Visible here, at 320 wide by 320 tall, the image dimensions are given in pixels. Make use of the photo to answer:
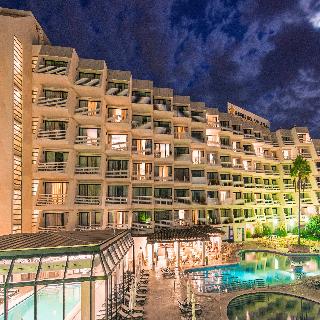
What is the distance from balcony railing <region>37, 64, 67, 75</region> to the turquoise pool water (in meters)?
21.0

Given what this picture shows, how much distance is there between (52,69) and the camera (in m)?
33.9

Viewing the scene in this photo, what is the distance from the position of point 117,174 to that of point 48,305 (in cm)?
2021

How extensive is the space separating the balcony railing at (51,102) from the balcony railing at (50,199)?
29.2ft

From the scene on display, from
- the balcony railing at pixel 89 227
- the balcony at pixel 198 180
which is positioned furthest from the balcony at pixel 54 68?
the balcony at pixel 198 180

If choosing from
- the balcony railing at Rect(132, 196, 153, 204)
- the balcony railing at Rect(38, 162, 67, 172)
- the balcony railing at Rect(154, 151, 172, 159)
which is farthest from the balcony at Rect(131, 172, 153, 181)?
the balcony railing at Rect(38, 162, 67, 172)

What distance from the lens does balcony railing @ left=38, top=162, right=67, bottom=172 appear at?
1321 inches

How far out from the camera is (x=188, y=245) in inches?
1586

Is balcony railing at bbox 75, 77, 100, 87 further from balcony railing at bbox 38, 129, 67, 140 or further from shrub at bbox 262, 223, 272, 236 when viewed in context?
shrub at bbox 262, 223, 272, 236

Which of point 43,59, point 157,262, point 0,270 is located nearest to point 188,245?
→ point 157,262

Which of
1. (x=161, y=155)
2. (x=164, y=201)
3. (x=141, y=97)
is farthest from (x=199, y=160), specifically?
(x=141, y=97)

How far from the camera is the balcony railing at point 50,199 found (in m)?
33.1

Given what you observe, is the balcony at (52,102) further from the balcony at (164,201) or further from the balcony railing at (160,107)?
the balcony at (164,201)

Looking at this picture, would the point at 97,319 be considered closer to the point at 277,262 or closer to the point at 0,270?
the point at 0,270

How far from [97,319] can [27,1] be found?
8387cm
